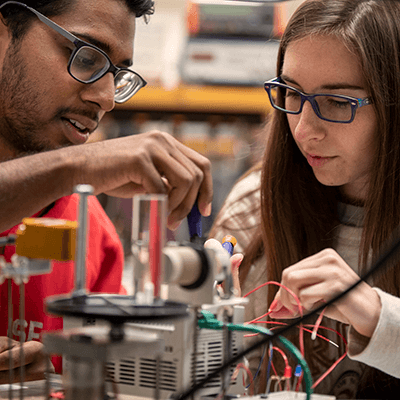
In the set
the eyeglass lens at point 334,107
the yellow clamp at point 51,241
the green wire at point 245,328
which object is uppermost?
the eyeglass lens at point 334,107

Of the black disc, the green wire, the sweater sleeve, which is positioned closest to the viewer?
the black disc

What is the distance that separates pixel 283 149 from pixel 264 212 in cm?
17

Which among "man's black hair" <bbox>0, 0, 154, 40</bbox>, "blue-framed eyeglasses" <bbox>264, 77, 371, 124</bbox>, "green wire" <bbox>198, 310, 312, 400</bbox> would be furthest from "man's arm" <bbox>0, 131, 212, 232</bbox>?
"man's black hair" <bbox>0, 0, 154, 40</bbox>

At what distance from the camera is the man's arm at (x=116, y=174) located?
61 cm

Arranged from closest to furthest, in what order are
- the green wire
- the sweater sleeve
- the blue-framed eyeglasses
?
the green wire, the sweater sleeve, the blue-framed eyeglasses

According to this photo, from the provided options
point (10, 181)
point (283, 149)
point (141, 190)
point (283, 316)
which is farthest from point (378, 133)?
point (10, 181)

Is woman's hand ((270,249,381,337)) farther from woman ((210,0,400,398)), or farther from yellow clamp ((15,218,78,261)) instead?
yellow clamp ((15,218,78,261))

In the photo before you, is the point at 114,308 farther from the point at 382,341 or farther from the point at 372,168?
the point at 372,168

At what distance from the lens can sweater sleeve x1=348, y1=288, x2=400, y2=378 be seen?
0.75 metres

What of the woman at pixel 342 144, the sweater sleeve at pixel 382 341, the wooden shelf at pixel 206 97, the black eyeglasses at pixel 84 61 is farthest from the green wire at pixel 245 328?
the wooden shelf at pixel 206 97

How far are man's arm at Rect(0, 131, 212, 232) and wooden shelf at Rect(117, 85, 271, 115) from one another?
64.5 inches

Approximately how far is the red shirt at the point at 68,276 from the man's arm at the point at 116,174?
0.74 feet

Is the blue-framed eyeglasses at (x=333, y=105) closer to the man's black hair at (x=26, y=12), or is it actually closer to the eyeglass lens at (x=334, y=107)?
the eyeglass lens at (x=334, y=107)

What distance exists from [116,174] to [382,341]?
1.52 feet
